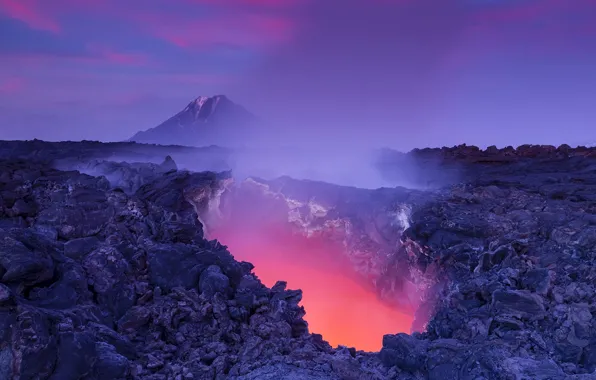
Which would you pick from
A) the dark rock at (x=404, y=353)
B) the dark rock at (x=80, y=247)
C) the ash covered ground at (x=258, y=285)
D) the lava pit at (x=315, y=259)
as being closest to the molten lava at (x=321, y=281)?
the lava pit at (x=315, y=259)

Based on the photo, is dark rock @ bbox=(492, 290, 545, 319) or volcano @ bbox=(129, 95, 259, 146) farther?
volcano @ bbox=(129, 95, 259, 146)

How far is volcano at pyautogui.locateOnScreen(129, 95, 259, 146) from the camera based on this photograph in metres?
77.0

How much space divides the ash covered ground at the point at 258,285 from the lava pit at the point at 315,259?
2.13ft

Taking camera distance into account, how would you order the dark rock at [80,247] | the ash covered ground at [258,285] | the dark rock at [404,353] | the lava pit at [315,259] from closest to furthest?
the ash covered ground at [258,285] < the dark rock at [404,353] < the dark rock at [80,247] < the lava pit at [315,259]

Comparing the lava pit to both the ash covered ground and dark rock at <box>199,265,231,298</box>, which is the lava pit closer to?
the ash covered ground

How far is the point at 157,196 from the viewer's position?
585 inches

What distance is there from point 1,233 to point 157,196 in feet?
24.0

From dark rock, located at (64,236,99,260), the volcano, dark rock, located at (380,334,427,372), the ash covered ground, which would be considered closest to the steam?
the ash covered ground

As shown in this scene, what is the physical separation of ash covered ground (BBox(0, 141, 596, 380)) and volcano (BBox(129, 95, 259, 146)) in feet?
200

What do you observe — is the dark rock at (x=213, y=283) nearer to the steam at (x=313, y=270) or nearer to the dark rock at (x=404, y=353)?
the dark rock at (x=404, y=353)

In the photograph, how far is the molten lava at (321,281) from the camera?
18.0 meters

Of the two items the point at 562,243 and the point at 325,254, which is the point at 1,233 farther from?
the point at 325,254

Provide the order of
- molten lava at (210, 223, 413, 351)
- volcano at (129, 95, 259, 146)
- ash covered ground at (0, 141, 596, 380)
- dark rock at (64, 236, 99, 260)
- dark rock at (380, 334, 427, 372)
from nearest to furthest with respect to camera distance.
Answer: ash covered ground at (0, 141, 596, 380), dark rock at (380, 334, 427, 372), dark rock at (64, 236, 99, 260), molten lava at (210, 223, 413, 351), volcano at (129, 95, 259, 146)

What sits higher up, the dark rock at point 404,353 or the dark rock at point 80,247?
the dark rock at point 80,247
